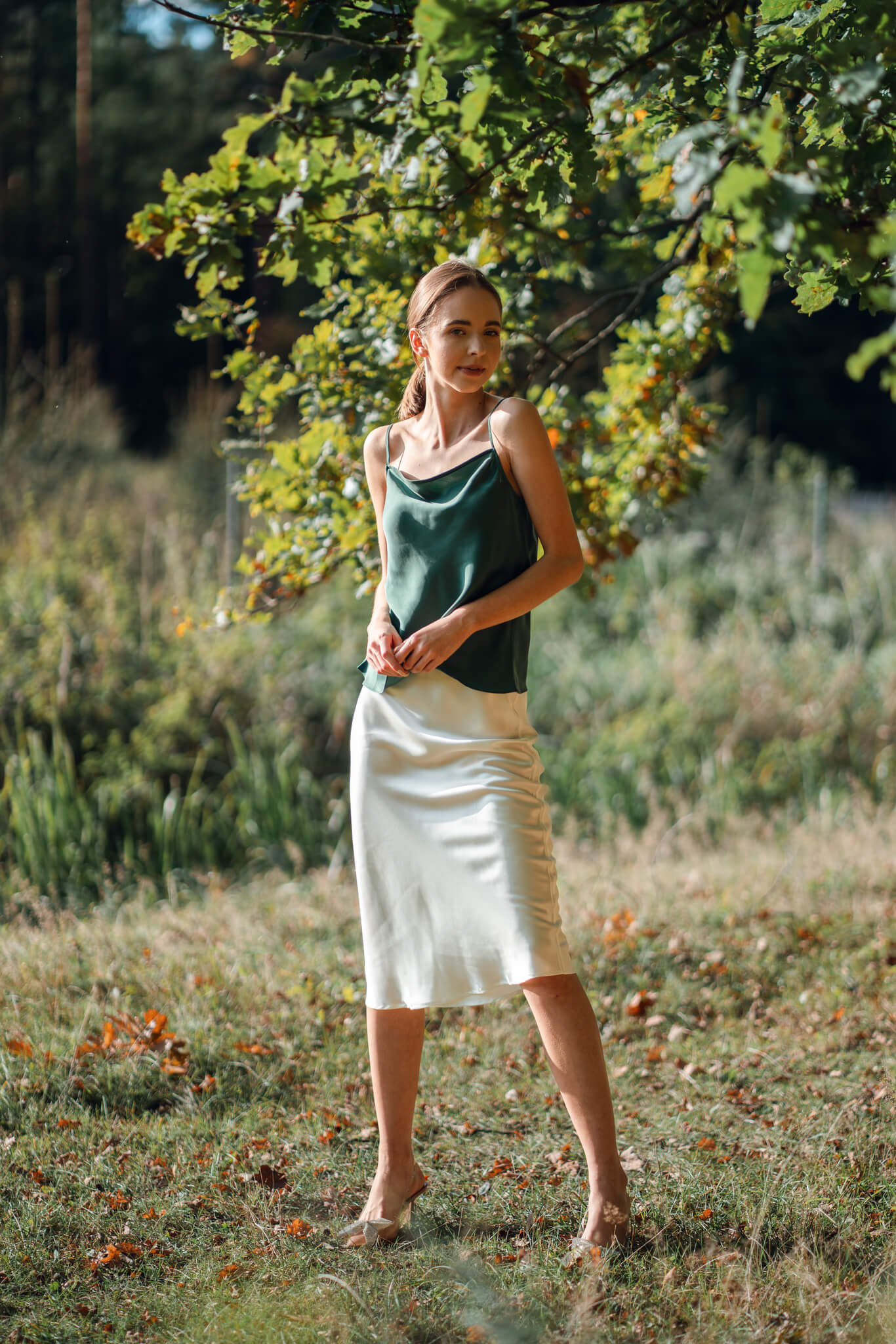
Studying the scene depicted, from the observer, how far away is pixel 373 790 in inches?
94.6

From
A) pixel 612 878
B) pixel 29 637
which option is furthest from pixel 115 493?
pixel 612 878

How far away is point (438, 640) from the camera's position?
2.28 metres

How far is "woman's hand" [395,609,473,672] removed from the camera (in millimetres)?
2277

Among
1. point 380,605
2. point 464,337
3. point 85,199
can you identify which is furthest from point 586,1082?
point 85,199

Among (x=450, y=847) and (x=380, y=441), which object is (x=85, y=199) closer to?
(x=380, y=441)

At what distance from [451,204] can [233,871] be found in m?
3.65

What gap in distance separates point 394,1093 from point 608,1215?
50 centimetres

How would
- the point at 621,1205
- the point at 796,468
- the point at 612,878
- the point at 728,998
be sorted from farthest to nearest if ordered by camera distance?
the point at 796,468 < the point at 612,878 < the point at 728,998 < the point at 621,1205

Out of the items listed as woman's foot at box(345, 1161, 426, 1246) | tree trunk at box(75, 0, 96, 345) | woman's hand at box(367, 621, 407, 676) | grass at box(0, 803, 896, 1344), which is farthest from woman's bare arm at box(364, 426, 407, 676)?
tree trunk at box(75, 0, 96, 345)

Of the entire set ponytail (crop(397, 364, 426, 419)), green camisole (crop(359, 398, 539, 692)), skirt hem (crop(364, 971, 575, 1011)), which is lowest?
skirt hem (crop(364, 971, 575, 1011))

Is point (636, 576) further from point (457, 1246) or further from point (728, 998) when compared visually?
point (457, 1246)

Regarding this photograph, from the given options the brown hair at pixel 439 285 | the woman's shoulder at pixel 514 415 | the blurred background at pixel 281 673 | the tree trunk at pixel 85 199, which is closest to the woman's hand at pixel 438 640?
the woman's shoulder at pixel 514 415

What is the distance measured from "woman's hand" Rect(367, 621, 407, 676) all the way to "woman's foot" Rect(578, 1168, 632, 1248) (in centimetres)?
110

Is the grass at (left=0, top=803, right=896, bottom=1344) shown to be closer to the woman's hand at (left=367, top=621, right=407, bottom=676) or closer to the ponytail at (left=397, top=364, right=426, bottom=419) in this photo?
the woman's hand at (left=367, top=621, right=407, bottom=676)
